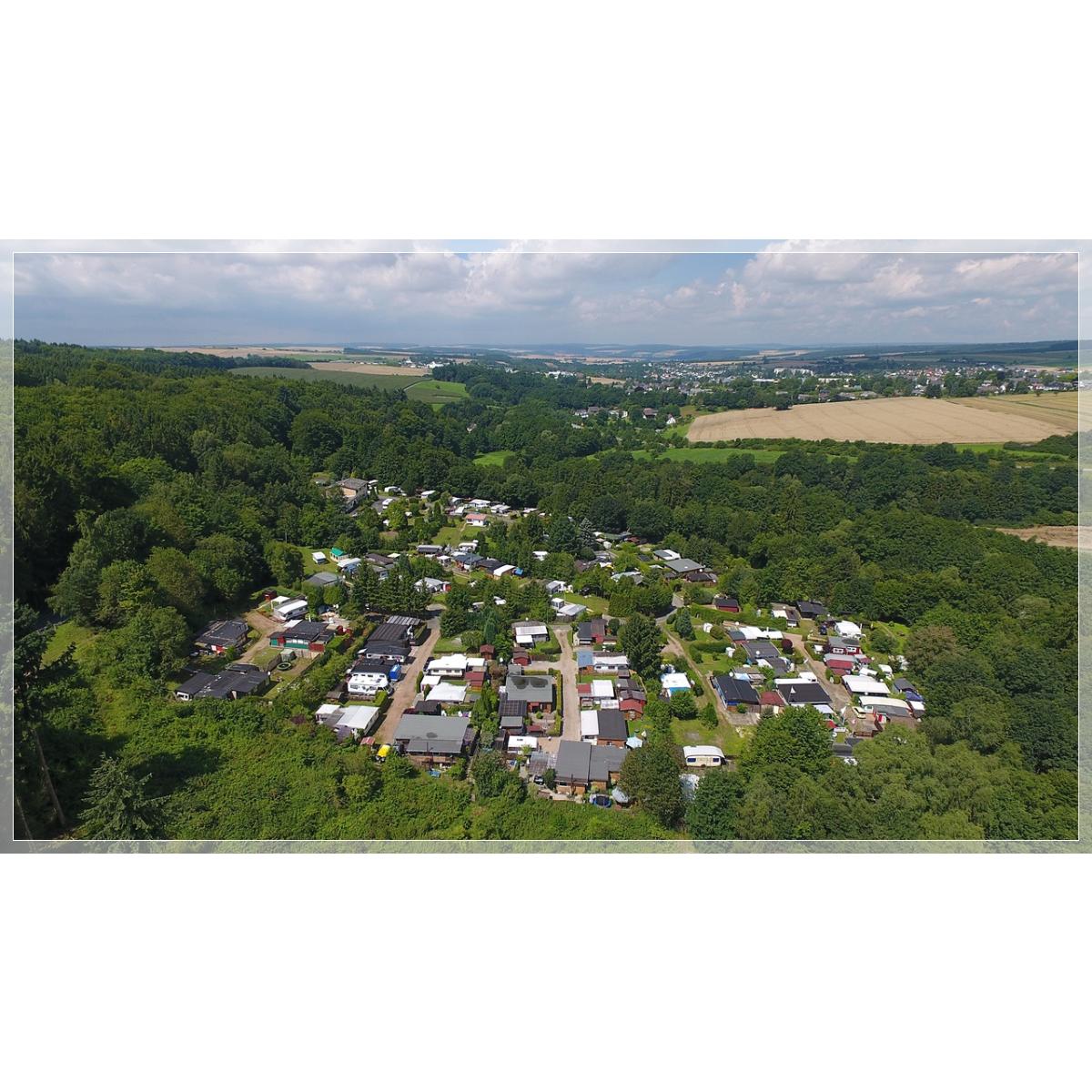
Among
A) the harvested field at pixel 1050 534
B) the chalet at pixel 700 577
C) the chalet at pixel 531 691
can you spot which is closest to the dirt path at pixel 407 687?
the chalet at pixel 531 691

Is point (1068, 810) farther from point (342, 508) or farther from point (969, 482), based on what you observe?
point (342, 508)

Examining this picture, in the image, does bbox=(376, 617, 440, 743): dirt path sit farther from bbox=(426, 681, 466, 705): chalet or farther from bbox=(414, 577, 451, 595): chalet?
bbox=(414, 577, 451, 595): chalet

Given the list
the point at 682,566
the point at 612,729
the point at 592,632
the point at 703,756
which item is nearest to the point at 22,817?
the point at 612,729

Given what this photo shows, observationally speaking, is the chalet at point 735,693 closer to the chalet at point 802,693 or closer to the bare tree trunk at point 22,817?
the chalet at point 802,693

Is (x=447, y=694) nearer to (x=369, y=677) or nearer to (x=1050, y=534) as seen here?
(x=369, y=677)

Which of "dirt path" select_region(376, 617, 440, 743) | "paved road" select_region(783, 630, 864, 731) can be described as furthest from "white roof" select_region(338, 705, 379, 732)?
"paved road" select_region(783, 630, 864, 731)

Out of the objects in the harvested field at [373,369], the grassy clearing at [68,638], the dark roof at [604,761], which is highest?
the harvested field at [373,369]
